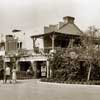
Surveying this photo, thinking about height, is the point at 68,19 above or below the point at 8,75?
above

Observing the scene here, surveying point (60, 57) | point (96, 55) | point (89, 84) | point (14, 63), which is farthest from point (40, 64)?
point (89, 84)

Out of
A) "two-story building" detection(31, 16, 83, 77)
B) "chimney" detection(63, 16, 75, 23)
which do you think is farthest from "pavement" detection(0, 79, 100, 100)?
"chimney" detection(63, 16, 75, 23)

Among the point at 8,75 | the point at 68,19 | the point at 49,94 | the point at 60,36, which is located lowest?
the point at 49,94

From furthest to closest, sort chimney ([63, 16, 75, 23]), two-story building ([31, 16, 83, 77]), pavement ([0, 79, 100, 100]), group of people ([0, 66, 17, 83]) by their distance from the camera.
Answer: chimney ([63, 16, 75, 23]) → two-story building ([31, 16, 83, 77]) → group of people ([0, 66, 17, 83]) → pavement ([0, 79, 100, 100])

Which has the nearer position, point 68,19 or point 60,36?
point 60,36

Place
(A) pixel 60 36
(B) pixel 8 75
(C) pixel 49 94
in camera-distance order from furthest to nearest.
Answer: (A) pixel 60 36, (B) pixel 8 75, (C) pixel 49 94

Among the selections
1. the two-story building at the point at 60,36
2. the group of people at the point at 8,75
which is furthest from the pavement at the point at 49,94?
the two-story building at the point at 60,36

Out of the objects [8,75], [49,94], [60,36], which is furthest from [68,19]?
[49,94]

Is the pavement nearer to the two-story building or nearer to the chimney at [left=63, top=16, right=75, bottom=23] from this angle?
the two-story building

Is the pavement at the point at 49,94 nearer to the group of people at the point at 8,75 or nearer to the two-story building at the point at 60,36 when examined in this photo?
the group of people at the point at 8,75

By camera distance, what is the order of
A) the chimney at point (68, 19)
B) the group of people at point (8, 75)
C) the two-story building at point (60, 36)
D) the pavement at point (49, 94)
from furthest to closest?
the chimney at point (68, 19)
the two-story building at point (60, 36)
the group of people at point (8, 75)
the pavement at point (49, 94)

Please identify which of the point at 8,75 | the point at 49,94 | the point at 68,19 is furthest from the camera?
the point at 68,19

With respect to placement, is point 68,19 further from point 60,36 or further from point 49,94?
point 49,94

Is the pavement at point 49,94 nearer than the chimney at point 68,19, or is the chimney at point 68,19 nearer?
the pavement at point 49,94
